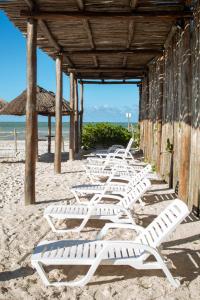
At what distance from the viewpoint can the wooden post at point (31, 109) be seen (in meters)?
6.79

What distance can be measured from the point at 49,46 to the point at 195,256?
7200 millimetres

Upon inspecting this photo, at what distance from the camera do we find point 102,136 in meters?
19.8

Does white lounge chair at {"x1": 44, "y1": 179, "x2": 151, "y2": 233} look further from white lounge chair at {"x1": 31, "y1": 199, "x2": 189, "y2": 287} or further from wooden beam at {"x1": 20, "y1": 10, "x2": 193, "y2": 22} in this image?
wooden beam at {"x1": 20, "y1": 10, "x2": 193, "y2": 22}

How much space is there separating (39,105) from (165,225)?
33.4 ft

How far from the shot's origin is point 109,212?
5.38 metres

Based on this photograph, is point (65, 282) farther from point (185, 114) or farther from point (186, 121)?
point (185, 114)

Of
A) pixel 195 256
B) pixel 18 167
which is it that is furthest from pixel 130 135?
pixel 195 256

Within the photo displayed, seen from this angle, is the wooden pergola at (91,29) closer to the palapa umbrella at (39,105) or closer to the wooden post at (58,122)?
the wooden post at (58,122)

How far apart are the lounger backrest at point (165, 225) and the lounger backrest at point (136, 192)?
4.19 ft

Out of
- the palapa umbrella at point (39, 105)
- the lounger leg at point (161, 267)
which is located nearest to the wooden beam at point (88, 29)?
the palapa umbrella at point (39, 105)

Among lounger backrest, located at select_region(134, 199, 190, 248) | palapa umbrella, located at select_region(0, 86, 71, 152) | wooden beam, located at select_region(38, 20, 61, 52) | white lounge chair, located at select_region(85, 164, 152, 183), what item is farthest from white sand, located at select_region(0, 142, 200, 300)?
palapa umbrella, located at select_region(0, 86, 71, 152)

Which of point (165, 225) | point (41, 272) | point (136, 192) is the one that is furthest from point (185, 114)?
point (41, 272)

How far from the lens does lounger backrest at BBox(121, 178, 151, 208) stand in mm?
5684

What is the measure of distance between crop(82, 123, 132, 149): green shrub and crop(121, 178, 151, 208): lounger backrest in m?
13.6
